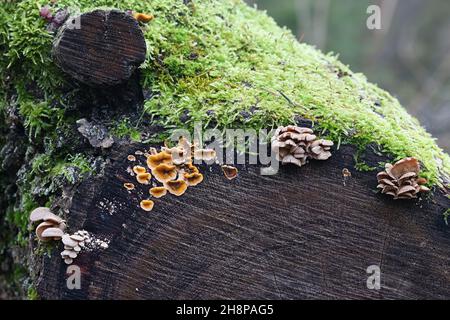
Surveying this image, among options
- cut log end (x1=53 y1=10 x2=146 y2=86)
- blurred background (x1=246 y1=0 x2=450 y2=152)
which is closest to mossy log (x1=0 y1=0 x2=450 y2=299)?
cut log end (x1=53 y1=10 x2=146 y2=86)

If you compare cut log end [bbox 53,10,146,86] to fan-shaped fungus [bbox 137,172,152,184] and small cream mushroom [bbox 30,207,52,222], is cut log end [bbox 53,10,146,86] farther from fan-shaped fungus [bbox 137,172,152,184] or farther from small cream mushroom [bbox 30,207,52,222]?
small cream mushroom [bbox 30,207,52,222]

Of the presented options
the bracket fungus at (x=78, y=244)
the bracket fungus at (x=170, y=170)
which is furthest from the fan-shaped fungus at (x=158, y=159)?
the bracket fungus at (x=78, y=244)

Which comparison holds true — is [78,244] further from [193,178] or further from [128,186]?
[193,178]

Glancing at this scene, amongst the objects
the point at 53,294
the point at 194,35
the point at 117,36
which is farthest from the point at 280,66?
the point at 53,294

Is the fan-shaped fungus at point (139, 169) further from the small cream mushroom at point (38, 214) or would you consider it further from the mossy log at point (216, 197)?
the small cream mushroom at point (38, 214)

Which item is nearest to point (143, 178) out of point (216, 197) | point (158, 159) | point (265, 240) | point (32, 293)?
point (158, 159)
